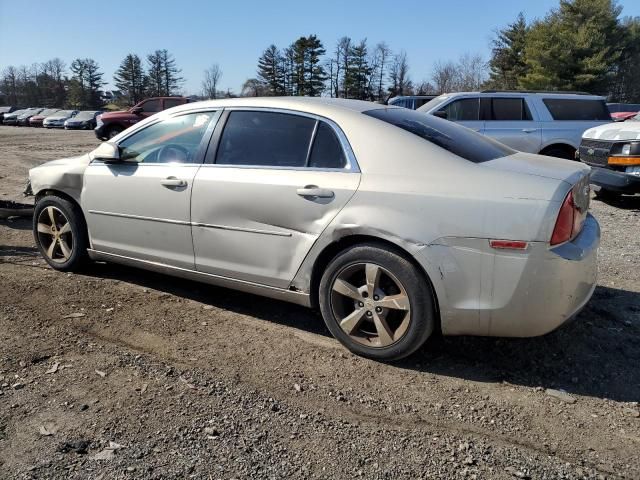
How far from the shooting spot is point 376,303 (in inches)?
130

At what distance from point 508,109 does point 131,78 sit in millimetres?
86232

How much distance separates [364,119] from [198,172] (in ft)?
4.13

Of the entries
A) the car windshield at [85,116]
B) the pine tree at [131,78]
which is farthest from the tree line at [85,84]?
the car windshield at [85,116]

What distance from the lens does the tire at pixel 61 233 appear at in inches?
187

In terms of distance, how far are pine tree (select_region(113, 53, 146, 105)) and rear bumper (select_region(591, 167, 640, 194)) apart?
85.7m

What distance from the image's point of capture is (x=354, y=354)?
11.5 feet

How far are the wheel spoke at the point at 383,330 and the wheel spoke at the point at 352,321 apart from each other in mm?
99

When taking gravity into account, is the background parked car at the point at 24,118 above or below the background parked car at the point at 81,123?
Answer: above

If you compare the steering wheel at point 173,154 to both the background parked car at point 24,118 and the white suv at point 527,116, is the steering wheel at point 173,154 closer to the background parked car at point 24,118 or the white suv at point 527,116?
the white suv at point 527,116

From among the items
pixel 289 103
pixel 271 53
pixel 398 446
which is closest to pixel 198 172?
pixel 289 103

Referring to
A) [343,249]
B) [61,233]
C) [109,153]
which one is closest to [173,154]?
[109,153]

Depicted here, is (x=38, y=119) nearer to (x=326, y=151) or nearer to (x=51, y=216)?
(x=51, y=216)

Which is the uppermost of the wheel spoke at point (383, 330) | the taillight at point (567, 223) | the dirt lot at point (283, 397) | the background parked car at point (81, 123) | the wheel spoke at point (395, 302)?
the background parked car at point (81, 123)

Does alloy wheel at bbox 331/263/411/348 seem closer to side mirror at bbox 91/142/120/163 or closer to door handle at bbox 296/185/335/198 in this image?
door handle at bbox 296/185/335/198
